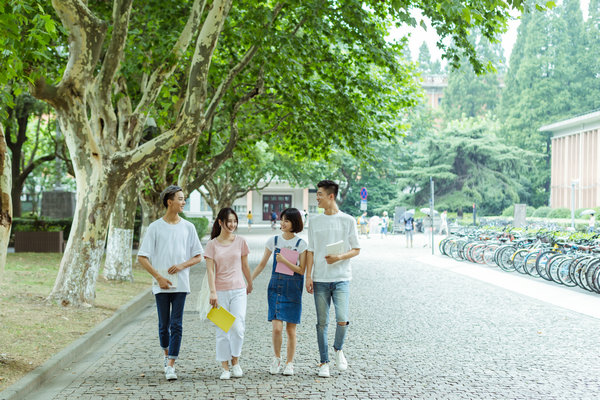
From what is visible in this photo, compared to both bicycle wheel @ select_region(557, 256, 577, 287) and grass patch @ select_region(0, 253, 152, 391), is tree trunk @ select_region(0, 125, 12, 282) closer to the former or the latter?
grass patch @ select_region(0, 253, 152, 391)

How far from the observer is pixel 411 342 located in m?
8.34

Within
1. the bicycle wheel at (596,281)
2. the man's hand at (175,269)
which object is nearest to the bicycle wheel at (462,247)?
the bicycle wheel at (596,281)

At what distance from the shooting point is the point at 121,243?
1499 cm

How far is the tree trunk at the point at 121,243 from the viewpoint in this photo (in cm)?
1487

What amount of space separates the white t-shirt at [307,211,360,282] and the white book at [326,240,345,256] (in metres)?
0.11

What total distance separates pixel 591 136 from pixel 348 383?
54201 mm

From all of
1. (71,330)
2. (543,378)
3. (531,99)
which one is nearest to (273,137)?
(71,330)

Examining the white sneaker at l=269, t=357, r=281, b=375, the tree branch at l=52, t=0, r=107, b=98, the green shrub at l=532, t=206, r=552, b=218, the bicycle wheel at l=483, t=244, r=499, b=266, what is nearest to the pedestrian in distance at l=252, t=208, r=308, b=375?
the white sneaker at l=269, t=357, r=281, b=375

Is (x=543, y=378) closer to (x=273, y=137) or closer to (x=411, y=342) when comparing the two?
(x=411, y=342)

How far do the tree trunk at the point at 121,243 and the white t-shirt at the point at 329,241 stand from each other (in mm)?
9238

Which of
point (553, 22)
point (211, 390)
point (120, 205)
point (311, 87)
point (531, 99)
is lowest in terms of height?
point (211, 390)

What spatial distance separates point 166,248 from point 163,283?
32 centimetres

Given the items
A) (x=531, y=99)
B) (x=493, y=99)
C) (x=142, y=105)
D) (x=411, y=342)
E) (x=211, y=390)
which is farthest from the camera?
(x=493, y=99)

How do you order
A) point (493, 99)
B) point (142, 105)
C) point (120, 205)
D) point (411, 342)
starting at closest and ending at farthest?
point (411, 342), point (142, 105), point (120, 205), point (493, 99)
